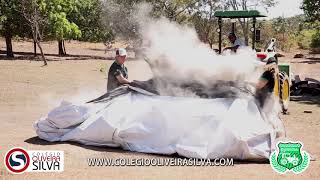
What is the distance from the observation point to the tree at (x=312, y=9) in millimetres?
32406

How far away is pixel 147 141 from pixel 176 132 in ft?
1.48

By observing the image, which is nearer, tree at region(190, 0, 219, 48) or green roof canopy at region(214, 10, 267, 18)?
green roof canopy at region(214, 10, 267, 18)

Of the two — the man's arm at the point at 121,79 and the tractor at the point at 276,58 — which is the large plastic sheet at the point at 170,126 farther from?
the tractor at the point at 276,58

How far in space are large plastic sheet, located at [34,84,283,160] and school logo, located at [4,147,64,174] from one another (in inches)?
31.9

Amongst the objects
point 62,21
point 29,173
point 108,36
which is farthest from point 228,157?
point 108,36

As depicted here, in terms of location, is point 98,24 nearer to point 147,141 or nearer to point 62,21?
point 62,21

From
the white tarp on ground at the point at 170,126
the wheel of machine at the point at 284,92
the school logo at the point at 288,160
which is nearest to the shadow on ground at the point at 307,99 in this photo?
the wheel of machine at the point at 284,92

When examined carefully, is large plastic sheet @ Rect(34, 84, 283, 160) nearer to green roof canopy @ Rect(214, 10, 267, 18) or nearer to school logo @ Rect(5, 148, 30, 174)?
school logo @ Rect(5, 148, 30, 174)

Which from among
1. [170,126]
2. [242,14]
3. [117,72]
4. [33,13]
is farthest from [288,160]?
[33,13]

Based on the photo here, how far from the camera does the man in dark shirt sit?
7.22 meters

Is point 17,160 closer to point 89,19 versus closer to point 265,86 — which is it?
point 265,86

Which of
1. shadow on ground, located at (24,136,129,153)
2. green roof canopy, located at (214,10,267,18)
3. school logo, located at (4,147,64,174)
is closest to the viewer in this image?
school logo, located at (4,147,64,174)

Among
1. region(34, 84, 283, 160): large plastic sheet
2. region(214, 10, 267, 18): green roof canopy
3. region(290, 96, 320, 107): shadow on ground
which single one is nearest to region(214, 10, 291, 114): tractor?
region(214, 10, 267, 18): green roof canopy

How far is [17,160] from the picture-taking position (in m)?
6.11
